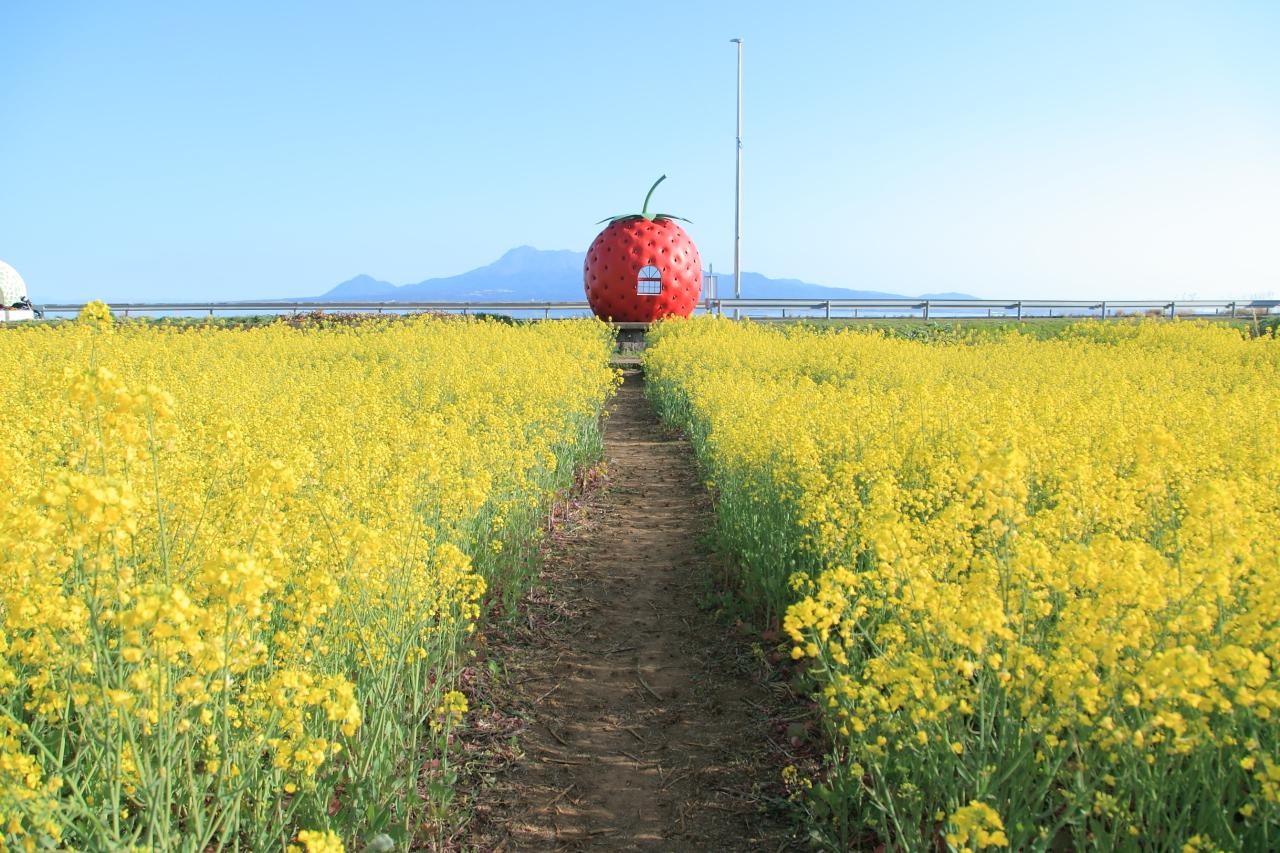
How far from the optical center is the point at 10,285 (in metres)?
44.2

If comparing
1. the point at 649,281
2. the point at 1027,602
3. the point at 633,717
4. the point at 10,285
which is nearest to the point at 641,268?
the point at 649,281

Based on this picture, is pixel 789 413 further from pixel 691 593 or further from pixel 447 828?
pixel 447 828

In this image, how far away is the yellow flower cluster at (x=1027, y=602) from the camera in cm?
240

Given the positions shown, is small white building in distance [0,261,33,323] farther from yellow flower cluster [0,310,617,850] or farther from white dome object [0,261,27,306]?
yellow flower cluster [0,310,617,850]

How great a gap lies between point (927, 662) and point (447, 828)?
6.56 ft

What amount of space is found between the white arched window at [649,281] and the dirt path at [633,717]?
13.7 m

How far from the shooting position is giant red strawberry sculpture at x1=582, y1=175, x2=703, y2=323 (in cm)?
1995

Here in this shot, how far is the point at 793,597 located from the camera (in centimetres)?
505

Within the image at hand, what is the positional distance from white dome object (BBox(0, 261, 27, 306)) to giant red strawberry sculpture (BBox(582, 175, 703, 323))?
36144 mm

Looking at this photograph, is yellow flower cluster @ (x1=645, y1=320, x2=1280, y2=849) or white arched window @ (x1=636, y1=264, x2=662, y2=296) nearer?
yellow flower cluster @ (x1=645, y1=320, x2=1280, y2=849)

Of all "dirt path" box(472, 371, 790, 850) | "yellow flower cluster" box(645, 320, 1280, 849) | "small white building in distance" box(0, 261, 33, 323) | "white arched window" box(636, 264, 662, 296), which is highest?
"small white building in distance" box(0, 261, 33, 323)

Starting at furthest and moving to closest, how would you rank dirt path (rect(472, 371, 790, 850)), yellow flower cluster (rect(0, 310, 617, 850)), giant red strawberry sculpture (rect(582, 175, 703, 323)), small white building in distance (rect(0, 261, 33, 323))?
small white building in distance (rect(0, 261, 33, 323))
giant red strawberry sculpture (rect(582, 175, 703, 323))
dirt path (rect(472, 371, 790, 850))
yellow flower cluster (rect(0, 310, 617, 850))

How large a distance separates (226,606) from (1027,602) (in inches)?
92.9

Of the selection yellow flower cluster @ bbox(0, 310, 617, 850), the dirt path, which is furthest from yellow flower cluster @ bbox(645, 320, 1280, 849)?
yellow flower cluster @ bbox(0, 310, 617, 850)
